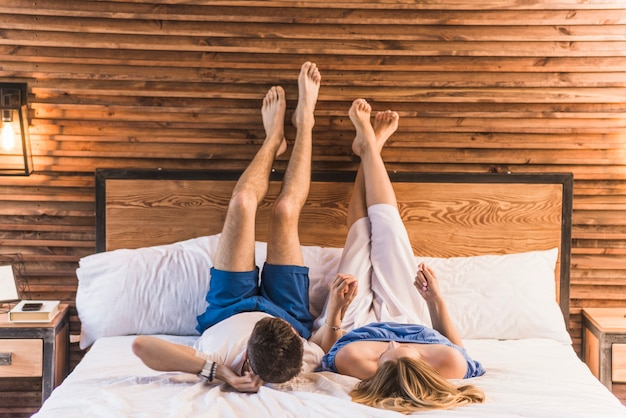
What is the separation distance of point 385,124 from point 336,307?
1.05m

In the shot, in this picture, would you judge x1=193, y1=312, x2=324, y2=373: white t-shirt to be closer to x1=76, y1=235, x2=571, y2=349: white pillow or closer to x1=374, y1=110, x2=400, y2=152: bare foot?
x1=76, y1=235, x2=571, y2=349: white pillow

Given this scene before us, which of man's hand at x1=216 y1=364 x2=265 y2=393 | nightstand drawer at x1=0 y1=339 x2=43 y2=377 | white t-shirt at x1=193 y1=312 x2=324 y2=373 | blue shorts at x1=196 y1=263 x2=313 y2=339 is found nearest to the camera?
man's hand at x1=216 y1=364 x2=265 y2=393

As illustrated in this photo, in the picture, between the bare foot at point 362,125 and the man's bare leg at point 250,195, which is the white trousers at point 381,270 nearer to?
the bare foot at point 362,125

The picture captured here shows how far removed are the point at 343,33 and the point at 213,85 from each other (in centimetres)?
67

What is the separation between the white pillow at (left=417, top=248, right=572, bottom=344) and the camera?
3.37 m

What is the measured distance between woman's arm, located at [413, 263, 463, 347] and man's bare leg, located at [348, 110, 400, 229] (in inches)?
23.2

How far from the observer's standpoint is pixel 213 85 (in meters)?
3.64

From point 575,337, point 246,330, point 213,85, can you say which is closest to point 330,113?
point 213,85

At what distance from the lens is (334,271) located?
3469 mm

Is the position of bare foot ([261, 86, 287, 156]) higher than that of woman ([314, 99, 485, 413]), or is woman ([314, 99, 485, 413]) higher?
bare foot ([261, 86, 287, 156])

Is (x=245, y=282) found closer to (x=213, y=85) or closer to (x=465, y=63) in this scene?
(x=213, y=85)

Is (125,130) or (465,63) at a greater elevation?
(465,63)

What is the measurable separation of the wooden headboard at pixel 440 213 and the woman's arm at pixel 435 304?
2.15 feet

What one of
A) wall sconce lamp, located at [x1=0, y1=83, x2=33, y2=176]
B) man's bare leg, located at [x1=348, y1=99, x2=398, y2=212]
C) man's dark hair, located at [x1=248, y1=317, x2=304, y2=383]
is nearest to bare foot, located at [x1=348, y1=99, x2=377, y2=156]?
man's bare leg, located at [x1=348, y1=99, x2=398, y2=212]
